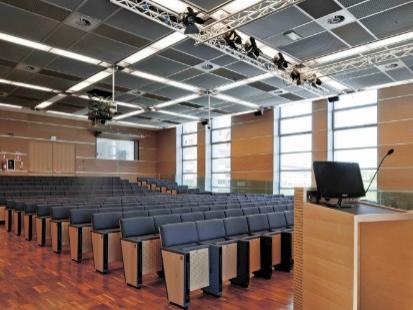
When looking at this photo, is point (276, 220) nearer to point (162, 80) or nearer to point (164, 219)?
point (164, 219)

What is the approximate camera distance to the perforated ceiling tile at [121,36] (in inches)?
266

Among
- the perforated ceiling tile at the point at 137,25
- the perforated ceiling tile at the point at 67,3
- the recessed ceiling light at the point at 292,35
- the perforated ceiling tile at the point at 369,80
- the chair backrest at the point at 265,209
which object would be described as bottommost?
the chair backrest at the point at 265,209

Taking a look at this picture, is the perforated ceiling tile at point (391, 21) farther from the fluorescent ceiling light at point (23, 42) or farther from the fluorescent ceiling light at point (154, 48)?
the fluorescent ceiling light at point (23, 42)

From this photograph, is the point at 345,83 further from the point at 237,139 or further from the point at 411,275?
the point at 411,275

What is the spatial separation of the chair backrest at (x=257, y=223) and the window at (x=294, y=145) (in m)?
7.65

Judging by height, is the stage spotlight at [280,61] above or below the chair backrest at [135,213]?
above

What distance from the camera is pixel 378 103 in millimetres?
11039

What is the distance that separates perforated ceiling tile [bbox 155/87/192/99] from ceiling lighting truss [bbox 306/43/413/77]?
4.44 m

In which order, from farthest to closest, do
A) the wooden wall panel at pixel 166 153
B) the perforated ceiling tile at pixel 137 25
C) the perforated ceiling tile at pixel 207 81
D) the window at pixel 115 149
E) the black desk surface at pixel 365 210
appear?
1. the wooden wall panel at pixel 166 153
2. the window at pixel 115 149
3. the perforated ceiling tile at pixel 207 81
4. the perforated ceiling tile at pixel 137 25
5. the black desk surface at pixel 365 210

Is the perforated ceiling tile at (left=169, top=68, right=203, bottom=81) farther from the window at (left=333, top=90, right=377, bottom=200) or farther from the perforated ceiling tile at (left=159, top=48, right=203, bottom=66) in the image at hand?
the window at (left=333, top=90, right=377, bottom=200)

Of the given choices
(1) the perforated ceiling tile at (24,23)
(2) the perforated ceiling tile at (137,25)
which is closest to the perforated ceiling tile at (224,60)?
(2) the perforated ceiling tile at (137,25)

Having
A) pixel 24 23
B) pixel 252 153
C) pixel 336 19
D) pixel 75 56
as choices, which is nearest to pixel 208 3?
pixel 336 19

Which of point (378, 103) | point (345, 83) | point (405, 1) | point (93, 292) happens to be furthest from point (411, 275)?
point (378, 103)

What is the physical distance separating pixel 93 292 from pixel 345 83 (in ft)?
31.2
